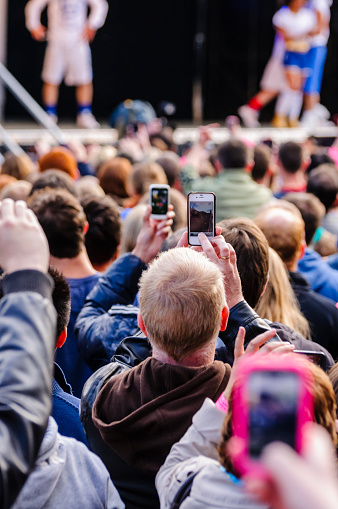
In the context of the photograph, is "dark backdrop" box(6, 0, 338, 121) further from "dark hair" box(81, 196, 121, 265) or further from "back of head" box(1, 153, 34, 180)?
"dark hair" box(81, 196, 121, 265)

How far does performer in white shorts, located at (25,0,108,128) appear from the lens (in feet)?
31.9

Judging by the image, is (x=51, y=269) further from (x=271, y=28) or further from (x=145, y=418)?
(x=271, y=28)

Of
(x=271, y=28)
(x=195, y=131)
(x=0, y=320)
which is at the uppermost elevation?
(x=0, y=320)

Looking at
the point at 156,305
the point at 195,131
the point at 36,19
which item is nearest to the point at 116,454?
the point at 156,305

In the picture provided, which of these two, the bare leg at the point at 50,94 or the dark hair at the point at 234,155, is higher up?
the dark hair at the point at 234,155

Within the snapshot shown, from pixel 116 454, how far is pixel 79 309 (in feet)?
3.00

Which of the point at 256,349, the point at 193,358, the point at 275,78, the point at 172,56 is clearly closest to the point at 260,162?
the point at 193,358

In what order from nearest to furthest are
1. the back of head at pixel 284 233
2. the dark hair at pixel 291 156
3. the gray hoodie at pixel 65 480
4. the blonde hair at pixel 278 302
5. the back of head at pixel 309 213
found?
the gray hoodie at pixel 65 480, the blonde hair at pixel 278 302, the back of head at pixel 284 233, the back of head at pixel 309 213, the dark hair at pixel 291 156

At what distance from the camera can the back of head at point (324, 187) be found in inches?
159

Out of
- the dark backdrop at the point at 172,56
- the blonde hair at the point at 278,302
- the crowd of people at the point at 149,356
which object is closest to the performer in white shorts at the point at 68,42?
the dark backdrop at the point at 172,56

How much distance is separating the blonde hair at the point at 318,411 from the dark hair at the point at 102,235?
5.63 ft

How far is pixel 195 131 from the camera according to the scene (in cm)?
948

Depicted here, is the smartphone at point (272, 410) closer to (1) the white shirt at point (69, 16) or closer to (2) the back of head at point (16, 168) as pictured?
(2) the back of head at point (16, 168)

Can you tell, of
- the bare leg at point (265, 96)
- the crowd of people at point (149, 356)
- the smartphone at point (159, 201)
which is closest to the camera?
the crowd of people at point (149, 356)
